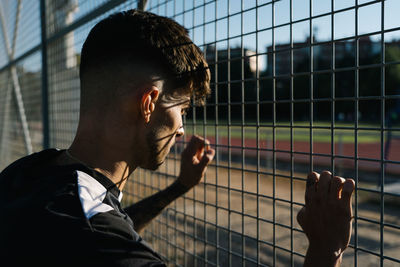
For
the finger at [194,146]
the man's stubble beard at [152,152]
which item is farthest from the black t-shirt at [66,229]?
the finger at [194,146]

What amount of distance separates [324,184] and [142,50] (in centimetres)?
77

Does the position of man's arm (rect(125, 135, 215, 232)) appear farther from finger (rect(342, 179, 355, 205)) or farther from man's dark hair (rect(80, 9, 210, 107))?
finger (rect(342, 179, 355, 205))

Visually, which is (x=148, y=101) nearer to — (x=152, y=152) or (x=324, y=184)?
(x=152, y=152)

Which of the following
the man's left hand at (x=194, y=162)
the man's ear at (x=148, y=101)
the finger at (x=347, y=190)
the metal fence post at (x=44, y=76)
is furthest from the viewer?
the metal fence post at (x=44, y=76)

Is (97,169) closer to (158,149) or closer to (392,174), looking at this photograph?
(158,149)

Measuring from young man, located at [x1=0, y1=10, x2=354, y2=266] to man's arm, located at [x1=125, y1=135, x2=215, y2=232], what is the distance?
43cm

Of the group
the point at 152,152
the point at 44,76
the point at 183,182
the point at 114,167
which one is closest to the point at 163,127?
the point at 152,152

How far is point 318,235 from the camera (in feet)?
3.62

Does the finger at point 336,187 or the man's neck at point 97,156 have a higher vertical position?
the man's neck at point 97,156

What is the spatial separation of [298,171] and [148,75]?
37.6ft

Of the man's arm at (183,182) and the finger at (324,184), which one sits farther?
the man's arm at (183,182)

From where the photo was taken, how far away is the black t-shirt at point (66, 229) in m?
0.88

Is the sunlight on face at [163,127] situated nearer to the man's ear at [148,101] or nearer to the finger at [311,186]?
the man's ear at [148,101]

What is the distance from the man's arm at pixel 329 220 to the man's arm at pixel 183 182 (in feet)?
2.47
